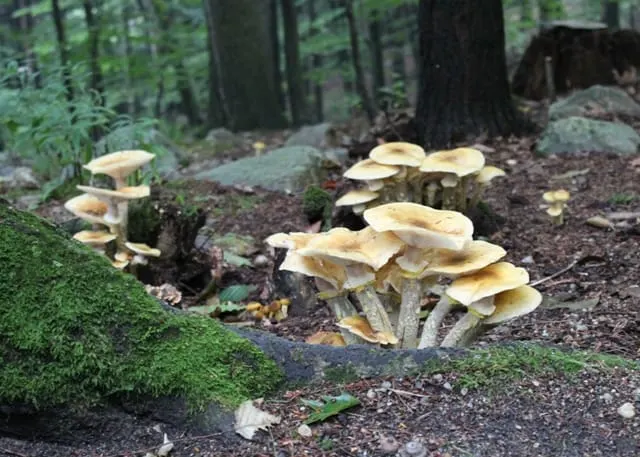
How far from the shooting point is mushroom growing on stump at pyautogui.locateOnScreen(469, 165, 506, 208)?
5215mm

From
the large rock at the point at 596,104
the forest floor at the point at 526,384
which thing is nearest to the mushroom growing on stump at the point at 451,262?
the forest floor at the point at 526,384

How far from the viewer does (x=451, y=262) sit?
8.98 ft

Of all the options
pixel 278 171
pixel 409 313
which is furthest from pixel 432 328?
pixel 278 171

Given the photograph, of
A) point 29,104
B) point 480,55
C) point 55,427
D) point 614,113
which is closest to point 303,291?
point 55,427

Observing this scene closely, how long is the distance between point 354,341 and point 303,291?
1.64 m

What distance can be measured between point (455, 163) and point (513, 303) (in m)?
2.11

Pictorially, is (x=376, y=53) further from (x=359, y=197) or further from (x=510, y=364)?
(x=510, y=364)

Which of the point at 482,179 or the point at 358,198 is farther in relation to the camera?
the point at 482,179

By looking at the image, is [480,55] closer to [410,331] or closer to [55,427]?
[410,331]

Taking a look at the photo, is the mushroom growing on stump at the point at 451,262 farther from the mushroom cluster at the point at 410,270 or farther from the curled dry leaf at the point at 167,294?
the curled dry leaf at the point at 167,294

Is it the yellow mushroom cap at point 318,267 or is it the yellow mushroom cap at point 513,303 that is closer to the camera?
the yellow mushroom cap at point 513,303

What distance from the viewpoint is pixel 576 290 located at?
4.36 metres

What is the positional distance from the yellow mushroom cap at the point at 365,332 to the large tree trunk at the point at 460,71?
5.42m

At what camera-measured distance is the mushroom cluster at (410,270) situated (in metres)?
2.57
